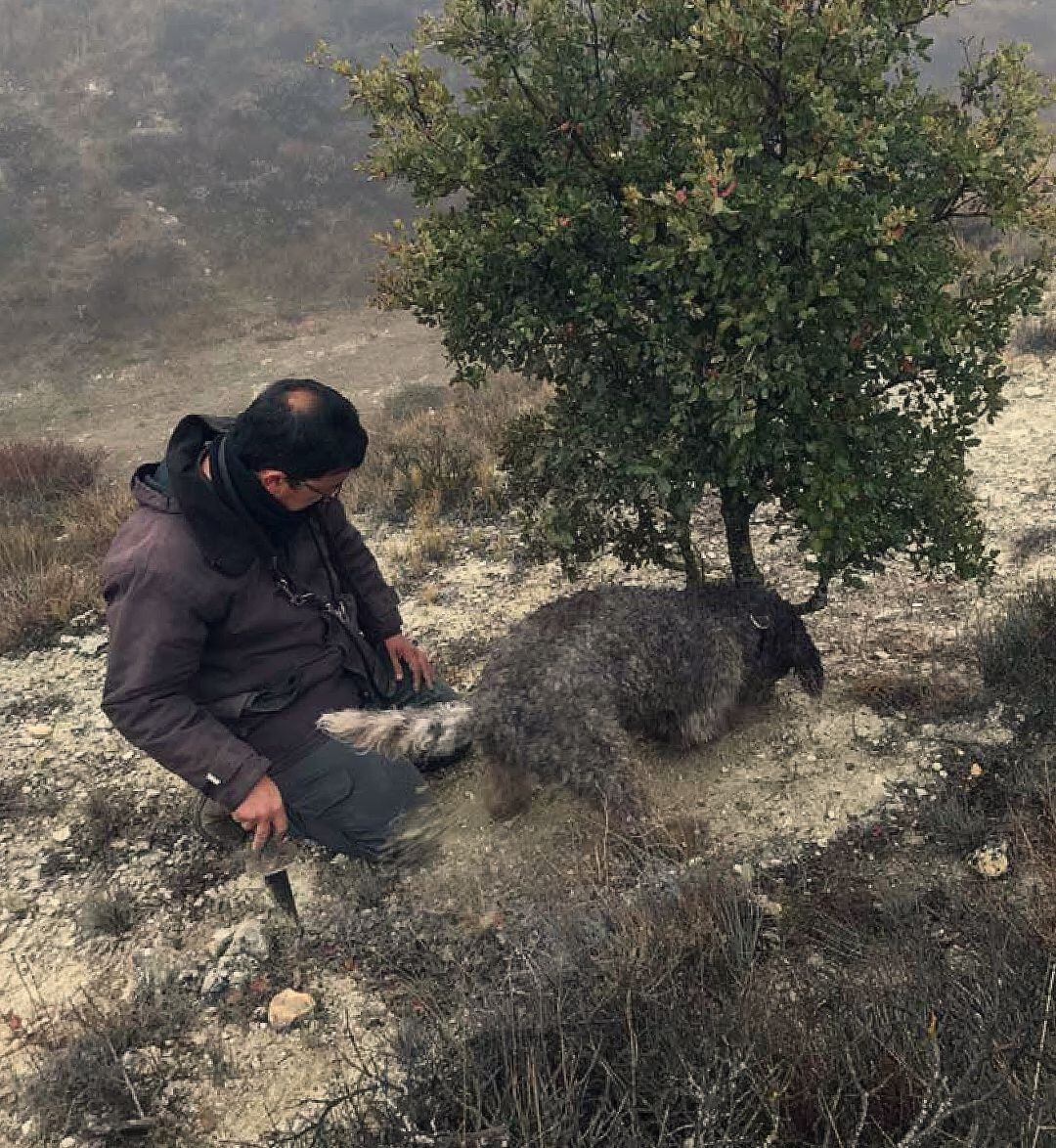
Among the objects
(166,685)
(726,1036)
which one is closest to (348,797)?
(166,685)

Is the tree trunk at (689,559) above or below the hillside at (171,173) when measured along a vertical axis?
below

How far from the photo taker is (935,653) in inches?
201

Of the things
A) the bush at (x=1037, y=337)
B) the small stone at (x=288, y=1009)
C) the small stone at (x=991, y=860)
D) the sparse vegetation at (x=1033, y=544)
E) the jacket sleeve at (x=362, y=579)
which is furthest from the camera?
the bush at (x=1037, y=337)

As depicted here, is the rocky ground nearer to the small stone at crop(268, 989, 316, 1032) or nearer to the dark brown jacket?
the small stone at crop(268, 989, 316, 1032)

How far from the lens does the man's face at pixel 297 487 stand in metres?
3.31

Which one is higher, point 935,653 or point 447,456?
point 447,456

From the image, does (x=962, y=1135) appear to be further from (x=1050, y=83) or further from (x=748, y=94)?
(x=1050, y=83)

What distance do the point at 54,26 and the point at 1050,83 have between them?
81.2 feet

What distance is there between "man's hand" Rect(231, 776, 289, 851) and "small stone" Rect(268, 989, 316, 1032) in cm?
58

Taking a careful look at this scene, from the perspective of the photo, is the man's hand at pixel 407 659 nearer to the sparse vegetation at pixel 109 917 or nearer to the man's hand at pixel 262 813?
the man's hand at pixel 262 813

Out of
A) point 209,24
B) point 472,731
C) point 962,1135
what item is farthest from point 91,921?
point 209,24

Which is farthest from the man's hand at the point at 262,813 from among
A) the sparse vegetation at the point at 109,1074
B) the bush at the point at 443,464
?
the bush at the point at 443,464

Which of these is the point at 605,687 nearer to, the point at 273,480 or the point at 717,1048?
the point at 273,480

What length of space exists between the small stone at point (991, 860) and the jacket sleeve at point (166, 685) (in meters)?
2.81
